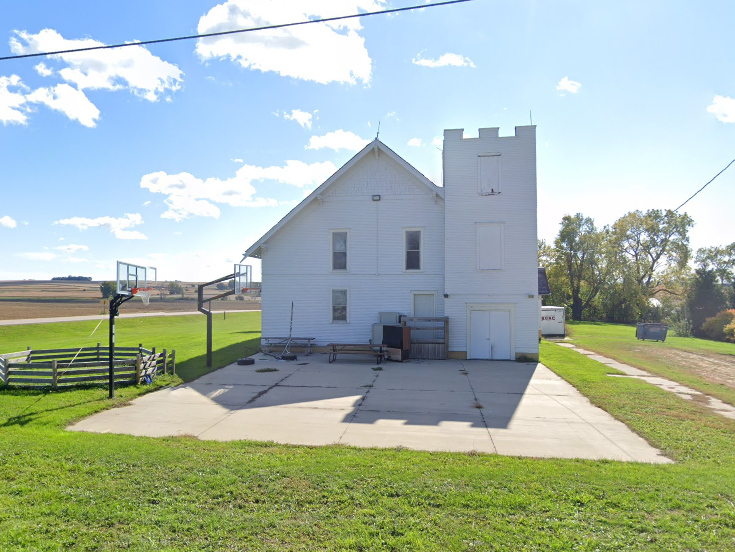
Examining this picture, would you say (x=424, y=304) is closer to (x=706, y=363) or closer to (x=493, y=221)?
(x=493, y=221)

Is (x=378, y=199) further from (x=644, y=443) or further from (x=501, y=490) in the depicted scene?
(x=501, y=490)

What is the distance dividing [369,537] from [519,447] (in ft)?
12.5

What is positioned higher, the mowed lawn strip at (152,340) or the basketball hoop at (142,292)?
the basketball hoop at (142,292)

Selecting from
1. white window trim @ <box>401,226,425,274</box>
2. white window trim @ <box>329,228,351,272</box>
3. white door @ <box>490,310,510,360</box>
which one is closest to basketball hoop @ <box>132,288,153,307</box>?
white window trim @ <box>329,228,351,272</box>

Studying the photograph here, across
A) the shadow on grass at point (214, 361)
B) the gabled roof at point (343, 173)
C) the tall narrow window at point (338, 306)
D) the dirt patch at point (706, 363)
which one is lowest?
the dirt patch at point (706, 363)

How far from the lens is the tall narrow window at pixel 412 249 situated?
1862 centimetres

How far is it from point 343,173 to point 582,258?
46.2 metres

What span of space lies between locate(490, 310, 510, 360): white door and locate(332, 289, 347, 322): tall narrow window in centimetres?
617

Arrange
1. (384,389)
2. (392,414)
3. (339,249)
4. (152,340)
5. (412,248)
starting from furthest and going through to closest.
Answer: (152,340), (339,249), (412,248), (384,389), (392,414)

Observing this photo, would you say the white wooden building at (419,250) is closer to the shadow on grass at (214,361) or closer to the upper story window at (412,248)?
the upper story window at (412,248)

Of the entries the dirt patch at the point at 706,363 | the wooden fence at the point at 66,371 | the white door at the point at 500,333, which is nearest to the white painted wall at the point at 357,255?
the white door at the point at 500,333

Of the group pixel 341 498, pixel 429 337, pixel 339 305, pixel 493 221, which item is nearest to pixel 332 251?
pixel 339 305

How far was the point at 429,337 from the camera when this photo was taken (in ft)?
58.6

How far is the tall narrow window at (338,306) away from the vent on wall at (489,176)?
7167 mm
